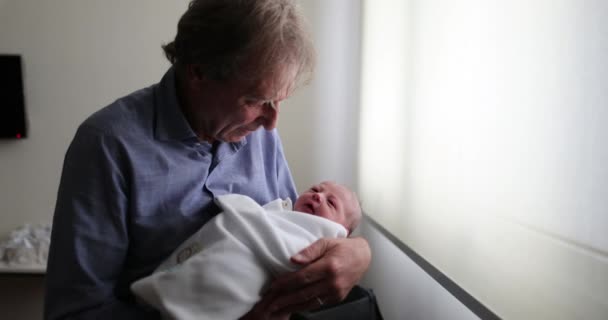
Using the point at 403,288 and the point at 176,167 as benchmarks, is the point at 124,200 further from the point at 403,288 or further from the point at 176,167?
the point at 403,288

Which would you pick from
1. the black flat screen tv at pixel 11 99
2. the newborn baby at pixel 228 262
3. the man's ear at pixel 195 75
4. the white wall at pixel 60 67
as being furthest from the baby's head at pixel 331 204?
the black flat screen tv at pixel 11 99

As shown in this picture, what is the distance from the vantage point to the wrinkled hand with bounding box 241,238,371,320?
0.92 meters

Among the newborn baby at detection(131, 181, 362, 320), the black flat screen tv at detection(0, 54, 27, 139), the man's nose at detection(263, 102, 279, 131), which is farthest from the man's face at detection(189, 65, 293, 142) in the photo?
the black flat screen tv at detection(0, 54, 27, 139)

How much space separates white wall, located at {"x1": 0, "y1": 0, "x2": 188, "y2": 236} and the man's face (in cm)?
185

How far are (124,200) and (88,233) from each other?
0.10 m

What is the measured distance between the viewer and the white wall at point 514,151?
0.73 m

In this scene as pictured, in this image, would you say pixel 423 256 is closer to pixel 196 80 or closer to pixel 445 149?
pixel 445 149

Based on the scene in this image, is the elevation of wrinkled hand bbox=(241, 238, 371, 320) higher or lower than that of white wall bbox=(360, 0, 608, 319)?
Answer: lower

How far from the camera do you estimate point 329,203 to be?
4.38ft

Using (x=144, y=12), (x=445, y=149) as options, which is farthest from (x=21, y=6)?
(x=445, y=149)

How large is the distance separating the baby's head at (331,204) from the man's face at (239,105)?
33 centimetres


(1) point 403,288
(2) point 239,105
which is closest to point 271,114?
(2) point 239,105

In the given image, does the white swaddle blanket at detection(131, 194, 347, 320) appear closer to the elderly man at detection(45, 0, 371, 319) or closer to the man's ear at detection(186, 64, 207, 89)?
the elderly man at detection(45, 0, 371, 319)

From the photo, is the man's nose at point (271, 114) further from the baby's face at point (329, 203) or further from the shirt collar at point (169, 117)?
A: the baby's face at point (329, 203)
